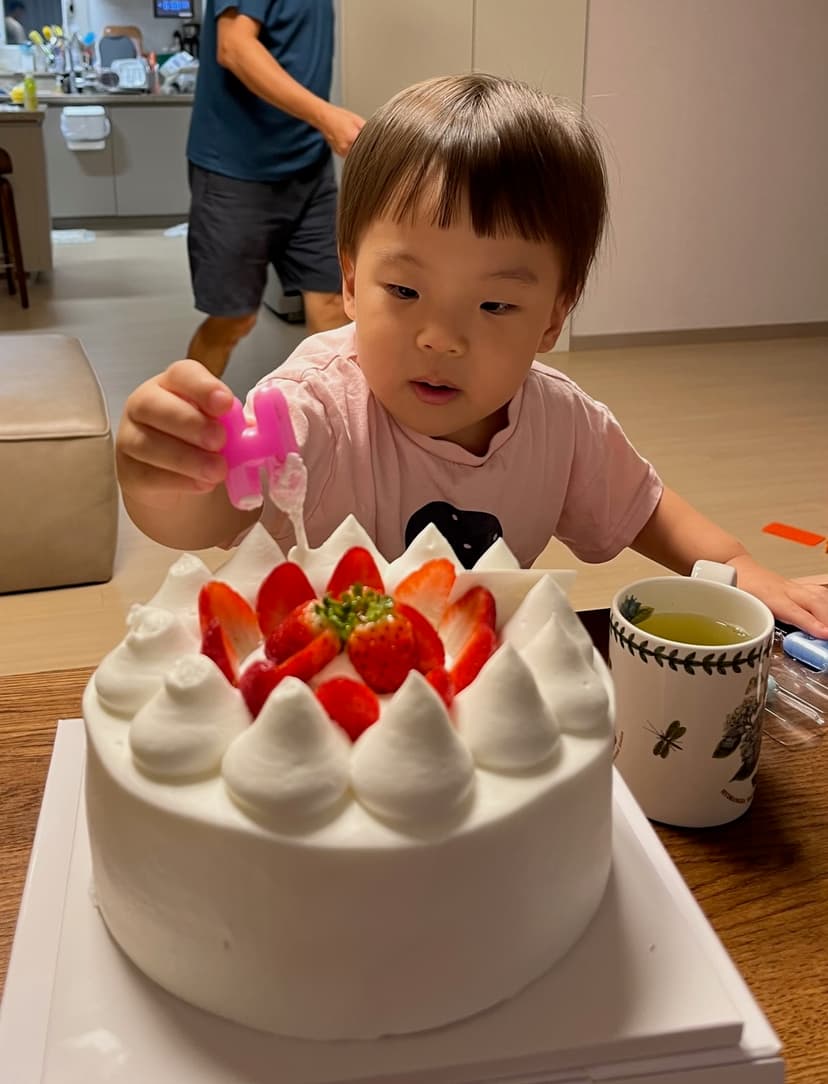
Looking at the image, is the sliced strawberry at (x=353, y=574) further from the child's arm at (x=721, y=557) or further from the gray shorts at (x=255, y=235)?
the gray shorts at (x=255, y=235)

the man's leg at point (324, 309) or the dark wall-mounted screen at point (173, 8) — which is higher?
the dark wall-mounted screen at point (173, 8)

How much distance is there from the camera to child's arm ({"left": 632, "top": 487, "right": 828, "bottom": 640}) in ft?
3.22

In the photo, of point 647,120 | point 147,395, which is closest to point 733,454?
point 647,120

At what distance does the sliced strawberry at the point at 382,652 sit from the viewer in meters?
0.57

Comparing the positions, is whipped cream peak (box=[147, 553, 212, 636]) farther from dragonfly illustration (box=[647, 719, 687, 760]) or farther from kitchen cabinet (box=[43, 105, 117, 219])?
kitchen cabinet (box=[43, 105, 117, 219])

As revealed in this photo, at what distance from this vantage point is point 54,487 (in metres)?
2.22

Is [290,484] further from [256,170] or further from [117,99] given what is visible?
[117,99]

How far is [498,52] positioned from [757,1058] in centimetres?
380

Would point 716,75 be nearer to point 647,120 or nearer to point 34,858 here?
point 647,120

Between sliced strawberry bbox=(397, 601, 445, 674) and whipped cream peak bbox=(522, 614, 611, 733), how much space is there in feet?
0.15

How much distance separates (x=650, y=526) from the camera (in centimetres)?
122

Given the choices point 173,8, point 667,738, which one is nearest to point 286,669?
point 667,738

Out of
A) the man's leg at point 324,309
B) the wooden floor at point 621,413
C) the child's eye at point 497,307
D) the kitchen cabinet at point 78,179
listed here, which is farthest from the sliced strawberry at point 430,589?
the kitchen cabinet at point 78,179

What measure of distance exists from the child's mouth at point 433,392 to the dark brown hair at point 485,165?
0.14 m
